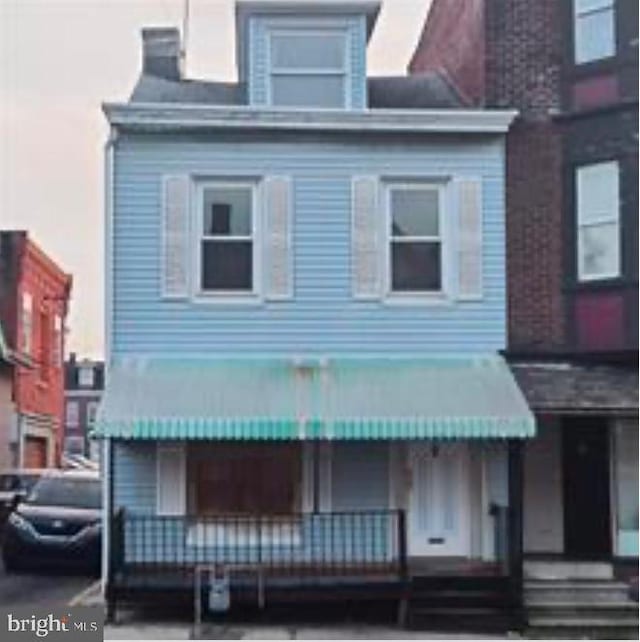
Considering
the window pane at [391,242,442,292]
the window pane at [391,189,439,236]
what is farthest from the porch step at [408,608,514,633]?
the window pane at [391,189,439,236]

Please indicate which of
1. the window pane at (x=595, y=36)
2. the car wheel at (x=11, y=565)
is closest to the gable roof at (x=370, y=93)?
the window pane at (x=595, y=36)

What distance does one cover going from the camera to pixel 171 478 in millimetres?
15891

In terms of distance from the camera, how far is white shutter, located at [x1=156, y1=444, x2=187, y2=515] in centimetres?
1583

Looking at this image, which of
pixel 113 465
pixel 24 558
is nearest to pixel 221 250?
pixel 113 465

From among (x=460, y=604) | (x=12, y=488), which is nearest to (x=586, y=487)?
(x=460, y=604)

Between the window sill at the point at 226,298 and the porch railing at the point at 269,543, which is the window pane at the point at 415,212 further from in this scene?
the porch railing at the point at 269,543

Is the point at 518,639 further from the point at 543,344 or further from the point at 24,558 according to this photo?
the point at 24,558

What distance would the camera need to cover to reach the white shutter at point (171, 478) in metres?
15.8

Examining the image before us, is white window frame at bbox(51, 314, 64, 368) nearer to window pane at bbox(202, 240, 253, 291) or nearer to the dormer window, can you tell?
window pane at bbox(202, 240, 253, 291)

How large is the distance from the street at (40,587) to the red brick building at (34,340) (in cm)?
1104

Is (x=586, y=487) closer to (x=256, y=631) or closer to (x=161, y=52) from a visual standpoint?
(x=256, y=631)

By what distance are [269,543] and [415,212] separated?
480cm

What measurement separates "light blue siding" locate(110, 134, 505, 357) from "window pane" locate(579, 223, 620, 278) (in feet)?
3.53

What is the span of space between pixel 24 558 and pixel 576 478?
7.96 m
